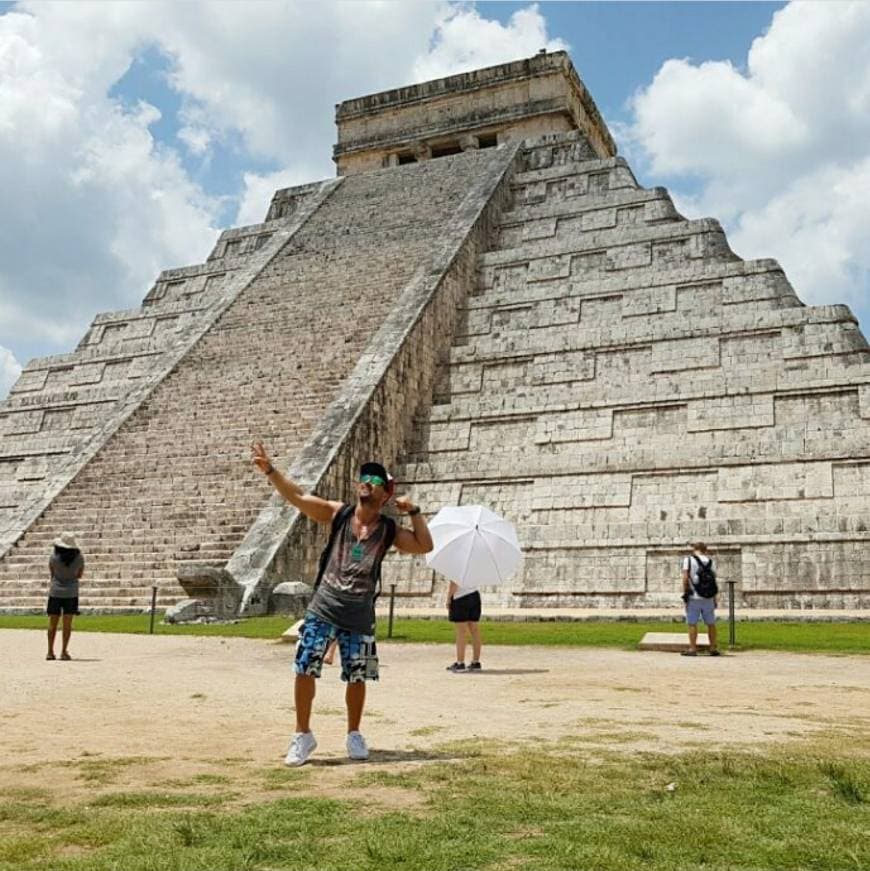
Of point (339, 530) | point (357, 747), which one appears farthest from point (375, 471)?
point (357, 747)

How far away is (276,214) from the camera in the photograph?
2925 cm

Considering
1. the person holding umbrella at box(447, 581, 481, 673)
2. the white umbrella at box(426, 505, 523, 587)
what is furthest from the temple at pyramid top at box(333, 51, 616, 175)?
the person holding umbrella at box(447, 581, 481, 673)

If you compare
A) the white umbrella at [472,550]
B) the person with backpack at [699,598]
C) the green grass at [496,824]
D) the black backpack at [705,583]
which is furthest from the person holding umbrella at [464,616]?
the green grass at [496,824]

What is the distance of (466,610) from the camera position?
29.6 feet

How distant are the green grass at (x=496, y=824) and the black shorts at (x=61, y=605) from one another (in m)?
6.23

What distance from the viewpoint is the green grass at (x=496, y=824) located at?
9.62 feet

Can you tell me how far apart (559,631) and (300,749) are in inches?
306

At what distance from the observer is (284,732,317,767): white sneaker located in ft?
14.7

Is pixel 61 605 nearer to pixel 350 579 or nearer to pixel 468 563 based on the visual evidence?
pixel 468 563

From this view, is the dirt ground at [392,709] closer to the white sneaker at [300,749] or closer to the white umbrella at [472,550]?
the white sneaker at [300,749]

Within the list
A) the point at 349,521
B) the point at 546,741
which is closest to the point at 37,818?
the point at 349,521

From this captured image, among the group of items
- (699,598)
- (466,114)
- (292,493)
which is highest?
(466,114)

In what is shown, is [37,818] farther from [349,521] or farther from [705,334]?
[705,334]

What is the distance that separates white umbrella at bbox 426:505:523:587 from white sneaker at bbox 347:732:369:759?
Answer: 418 cm
